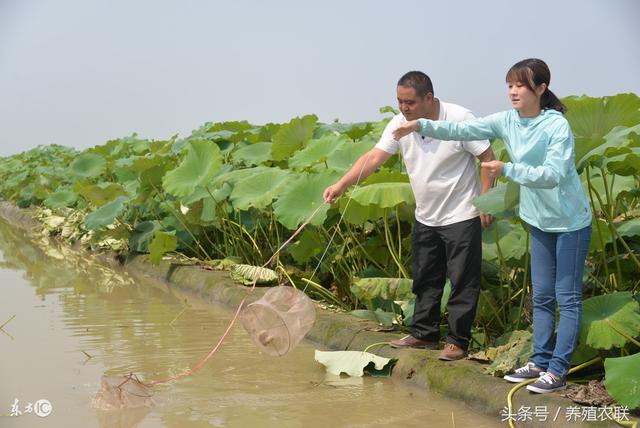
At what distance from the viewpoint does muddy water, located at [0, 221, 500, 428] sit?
3902 millimetres

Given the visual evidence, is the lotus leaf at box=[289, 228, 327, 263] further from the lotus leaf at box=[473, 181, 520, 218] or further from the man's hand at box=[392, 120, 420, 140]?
the man's hand at box=[392, 120, 420, 140]

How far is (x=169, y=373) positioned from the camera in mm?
4746

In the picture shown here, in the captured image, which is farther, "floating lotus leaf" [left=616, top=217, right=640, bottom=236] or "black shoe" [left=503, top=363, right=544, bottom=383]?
"floating lotus leaf" [left=616, top=217, right=640, bottom=236]

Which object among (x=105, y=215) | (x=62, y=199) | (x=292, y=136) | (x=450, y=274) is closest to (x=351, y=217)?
(x=450, y=274)

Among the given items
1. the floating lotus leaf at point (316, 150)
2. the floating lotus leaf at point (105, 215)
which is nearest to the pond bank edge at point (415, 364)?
the floating lotus leaf at point (316, 150)

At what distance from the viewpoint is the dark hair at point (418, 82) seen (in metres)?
4.25

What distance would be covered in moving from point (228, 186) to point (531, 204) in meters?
4.35

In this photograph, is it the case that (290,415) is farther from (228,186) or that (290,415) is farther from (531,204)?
(228,186)

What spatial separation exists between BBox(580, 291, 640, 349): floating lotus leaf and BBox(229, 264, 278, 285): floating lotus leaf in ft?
10.7

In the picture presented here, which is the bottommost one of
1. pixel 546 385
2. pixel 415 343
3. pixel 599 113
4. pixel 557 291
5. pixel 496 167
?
pixel 415 343

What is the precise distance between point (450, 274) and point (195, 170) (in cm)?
362

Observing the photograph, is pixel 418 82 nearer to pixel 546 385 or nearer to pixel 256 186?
pixel 546 385

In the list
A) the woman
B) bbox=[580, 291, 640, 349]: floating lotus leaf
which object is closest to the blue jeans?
the woman

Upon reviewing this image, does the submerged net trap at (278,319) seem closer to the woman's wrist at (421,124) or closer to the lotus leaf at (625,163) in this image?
the woman's wrist at (421,124)
